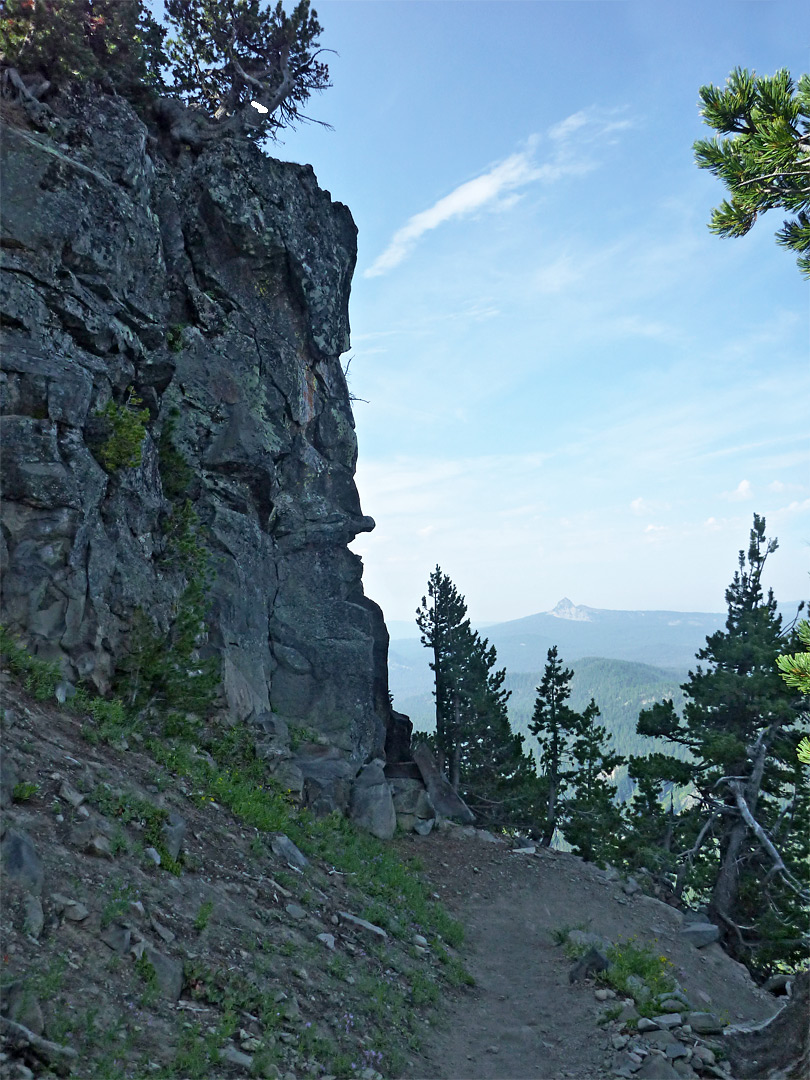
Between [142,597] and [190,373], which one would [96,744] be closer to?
[142,597]

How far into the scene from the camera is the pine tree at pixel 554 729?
103 feet

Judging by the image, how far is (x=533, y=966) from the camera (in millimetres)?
15070

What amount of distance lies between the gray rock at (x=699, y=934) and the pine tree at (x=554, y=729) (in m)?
10.7

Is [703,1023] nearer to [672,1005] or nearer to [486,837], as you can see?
[672,1005]

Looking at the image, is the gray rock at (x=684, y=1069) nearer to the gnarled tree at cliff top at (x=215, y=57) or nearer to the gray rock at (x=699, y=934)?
the gray rock at (x=699, y=934)

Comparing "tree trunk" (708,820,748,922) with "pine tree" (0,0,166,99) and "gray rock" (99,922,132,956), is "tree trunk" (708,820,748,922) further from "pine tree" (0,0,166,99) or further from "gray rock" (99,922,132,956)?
"pine tree" (0,0,166,99)

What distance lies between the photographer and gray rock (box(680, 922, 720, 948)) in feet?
64.8

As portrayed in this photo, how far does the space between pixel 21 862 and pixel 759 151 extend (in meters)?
10.9

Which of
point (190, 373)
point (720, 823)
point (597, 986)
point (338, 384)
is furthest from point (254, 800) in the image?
point (720, 823)

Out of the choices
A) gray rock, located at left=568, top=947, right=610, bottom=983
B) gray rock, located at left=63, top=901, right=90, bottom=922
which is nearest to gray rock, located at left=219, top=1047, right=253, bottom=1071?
gray rock, located at left=63, top=901, right=90, bottom=922

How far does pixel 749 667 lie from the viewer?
2694cm

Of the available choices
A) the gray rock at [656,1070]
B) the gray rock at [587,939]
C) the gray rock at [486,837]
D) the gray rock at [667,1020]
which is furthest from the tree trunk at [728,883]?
the gray rock at [656,1070]

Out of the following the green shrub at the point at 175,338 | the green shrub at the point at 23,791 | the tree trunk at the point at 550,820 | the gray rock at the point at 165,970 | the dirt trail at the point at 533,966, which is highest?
the green shrub at the point at 175,338

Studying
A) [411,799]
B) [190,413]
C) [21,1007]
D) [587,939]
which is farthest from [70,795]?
[411,799]
